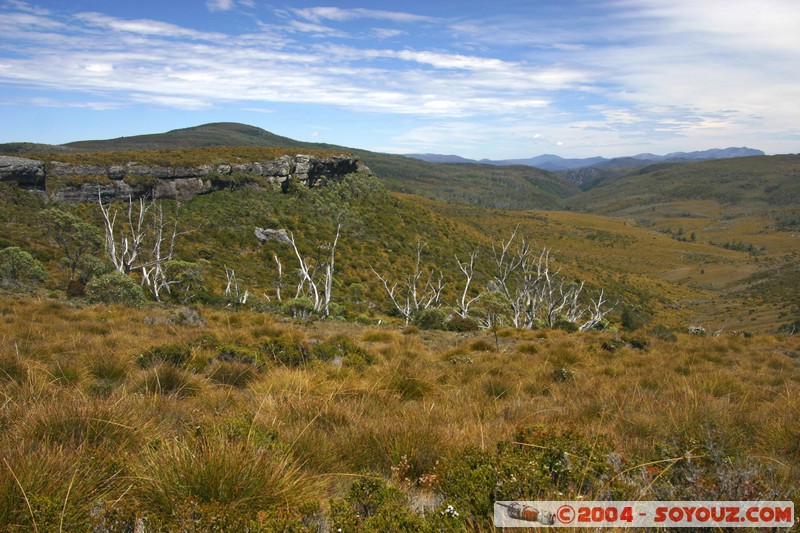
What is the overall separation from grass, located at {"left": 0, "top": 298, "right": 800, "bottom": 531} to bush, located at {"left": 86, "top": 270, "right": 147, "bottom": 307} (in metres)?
11.6

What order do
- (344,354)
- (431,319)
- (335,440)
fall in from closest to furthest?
(335,440), (344,354), (431,319)

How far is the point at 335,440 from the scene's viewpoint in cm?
367

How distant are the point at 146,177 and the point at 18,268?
24901 mm

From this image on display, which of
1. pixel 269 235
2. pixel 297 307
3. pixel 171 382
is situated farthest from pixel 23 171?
pixel 171 382

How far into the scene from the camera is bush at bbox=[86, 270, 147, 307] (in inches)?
686

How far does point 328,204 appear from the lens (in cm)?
5475

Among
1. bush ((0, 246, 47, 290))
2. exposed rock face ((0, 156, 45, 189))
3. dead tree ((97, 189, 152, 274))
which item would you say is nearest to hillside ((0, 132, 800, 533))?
bush ((0, 246, 47, 290))

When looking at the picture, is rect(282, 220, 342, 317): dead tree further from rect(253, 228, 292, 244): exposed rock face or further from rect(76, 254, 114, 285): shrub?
rect(76, 254, 114, 285): shrub

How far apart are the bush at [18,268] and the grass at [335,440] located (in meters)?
17.8

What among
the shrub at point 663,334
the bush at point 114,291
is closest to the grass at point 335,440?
the shrub at point 663,334

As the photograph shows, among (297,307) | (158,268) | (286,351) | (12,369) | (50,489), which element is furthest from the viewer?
(158,268)

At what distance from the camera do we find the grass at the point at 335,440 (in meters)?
2.51

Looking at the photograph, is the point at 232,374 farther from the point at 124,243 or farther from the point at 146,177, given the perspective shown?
the point at 146,177

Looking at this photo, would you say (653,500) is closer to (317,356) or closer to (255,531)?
(255,531)
